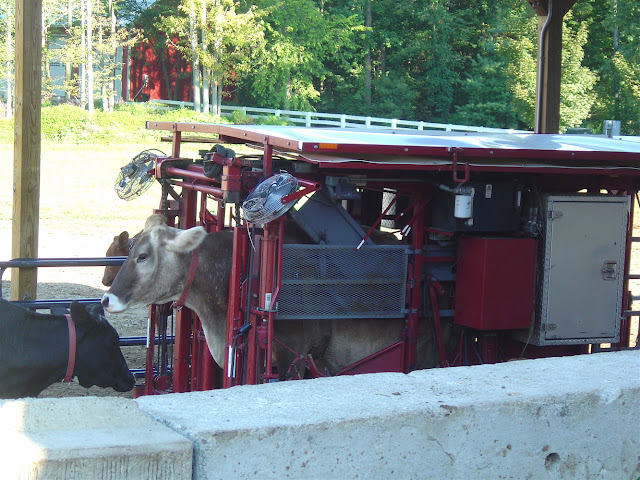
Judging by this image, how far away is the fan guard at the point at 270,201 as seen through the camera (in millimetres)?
5660

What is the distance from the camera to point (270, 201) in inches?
223

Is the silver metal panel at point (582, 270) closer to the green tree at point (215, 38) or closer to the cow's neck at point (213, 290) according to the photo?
the cow's neck at point (213, 290)

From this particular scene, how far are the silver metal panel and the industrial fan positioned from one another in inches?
134

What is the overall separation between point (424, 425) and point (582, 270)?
4.27 metres

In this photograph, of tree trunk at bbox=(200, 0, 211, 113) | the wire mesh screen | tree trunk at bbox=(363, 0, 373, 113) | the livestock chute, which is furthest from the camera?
tree trunk at bbox=(363, 0, 373, 113)

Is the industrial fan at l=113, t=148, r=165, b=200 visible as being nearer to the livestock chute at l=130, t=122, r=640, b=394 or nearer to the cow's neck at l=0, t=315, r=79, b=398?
the livestock chute at l=130, t=122, r=640, b=394

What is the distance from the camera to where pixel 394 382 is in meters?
3.88

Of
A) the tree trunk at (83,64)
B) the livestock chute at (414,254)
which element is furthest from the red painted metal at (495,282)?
the tree trunk at (83,64)

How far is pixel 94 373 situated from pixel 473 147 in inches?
142

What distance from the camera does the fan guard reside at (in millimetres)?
5660

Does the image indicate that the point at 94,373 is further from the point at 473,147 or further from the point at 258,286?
the point at 473,147

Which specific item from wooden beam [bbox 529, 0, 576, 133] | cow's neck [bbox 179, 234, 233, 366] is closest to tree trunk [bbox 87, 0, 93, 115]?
wooden beam [bbox 529, 0, 576, 133]

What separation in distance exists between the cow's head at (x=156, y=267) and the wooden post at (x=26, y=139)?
1.65 metres

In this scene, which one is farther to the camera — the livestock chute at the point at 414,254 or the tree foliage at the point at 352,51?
the tree foliage at the point at 352,51
